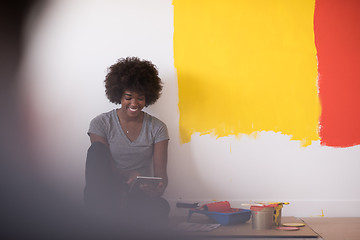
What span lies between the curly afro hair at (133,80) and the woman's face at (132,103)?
26mm

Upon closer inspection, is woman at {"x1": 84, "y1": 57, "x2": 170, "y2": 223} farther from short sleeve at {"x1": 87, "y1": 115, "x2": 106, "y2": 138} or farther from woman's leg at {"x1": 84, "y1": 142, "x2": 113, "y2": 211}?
woman's leg at {"x1": 84, "y1": 142, "x2": 113, "y2": 211}

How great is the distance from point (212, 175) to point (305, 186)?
60 centimetres

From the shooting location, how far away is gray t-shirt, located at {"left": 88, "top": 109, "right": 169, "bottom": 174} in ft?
8.56

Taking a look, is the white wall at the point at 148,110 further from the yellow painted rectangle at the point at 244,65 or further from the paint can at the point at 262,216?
the paint can at the point at 262,216

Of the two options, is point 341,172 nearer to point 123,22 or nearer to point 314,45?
point 314,45

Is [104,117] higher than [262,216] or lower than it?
higher

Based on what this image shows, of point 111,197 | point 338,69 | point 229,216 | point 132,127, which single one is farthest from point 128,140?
point 338,69

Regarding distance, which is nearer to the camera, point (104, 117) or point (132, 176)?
point (132, 176)

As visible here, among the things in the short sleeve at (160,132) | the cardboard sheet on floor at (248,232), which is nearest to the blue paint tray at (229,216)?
the cardboard sheet on floor at (248,232)

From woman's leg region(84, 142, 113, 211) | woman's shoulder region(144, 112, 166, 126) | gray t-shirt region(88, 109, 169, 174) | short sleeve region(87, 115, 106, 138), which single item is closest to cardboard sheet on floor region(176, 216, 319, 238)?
woman's leg region(84, 142, 113, 211)

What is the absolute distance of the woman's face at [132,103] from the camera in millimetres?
2557

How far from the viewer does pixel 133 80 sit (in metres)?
2.57

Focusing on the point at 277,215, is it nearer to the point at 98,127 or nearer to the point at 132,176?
the point at 132,176

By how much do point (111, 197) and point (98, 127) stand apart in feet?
1.72
